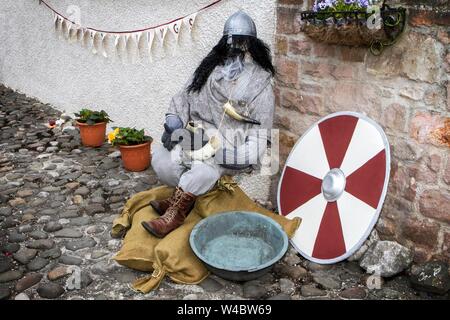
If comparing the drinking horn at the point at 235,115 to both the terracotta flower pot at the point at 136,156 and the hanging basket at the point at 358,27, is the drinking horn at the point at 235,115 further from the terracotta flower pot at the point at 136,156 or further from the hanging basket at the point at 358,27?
the terracotta flower pot at the point at 136,156

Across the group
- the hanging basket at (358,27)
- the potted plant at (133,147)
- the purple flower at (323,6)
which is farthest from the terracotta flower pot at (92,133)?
the purple flower at (323,6)

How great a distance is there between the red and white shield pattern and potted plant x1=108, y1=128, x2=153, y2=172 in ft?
5.19

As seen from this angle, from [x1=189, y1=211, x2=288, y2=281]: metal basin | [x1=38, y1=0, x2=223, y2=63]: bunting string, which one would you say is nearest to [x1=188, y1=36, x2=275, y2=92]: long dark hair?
[x1=38, y1=0, x2=223, y2=63]: bunting string

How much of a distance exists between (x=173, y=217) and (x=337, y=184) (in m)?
1.02

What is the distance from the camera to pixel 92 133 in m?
4.80

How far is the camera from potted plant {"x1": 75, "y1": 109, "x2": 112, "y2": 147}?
4.74 meters

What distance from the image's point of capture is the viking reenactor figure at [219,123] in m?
2.99

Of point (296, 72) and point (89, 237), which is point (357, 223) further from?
point (89, 237)

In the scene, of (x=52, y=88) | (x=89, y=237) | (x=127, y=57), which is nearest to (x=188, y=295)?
(x=89, y=237)

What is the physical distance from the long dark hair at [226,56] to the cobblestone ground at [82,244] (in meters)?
1.13

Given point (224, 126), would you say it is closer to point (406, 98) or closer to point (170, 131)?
point (170, 131)

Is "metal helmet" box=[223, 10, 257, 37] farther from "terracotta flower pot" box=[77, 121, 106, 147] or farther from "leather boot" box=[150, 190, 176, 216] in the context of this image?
"terracotta flower pot" box=[77, 121, 106, 147]

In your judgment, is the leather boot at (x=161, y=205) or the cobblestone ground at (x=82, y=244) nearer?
the cobblestone ground at (x=82, y=244)

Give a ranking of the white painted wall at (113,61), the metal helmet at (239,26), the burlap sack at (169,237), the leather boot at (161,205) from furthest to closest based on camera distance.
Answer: the white painted wall at (113,61)
the leather boot at (161,205)
the metal helmet at (239,26)
the burlap sack at (169,237)
